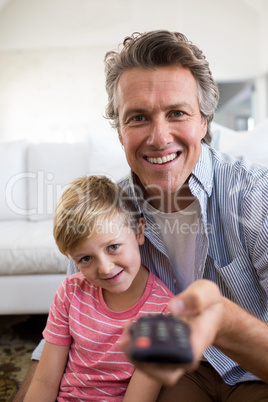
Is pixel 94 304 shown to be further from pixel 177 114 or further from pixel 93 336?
pixel 177 114

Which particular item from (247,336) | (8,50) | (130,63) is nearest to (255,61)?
(8,50)

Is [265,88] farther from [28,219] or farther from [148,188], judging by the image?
[148,188]

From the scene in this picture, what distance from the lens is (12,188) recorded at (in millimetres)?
2432

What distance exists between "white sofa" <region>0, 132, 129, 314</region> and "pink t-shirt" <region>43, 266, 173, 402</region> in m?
0.81

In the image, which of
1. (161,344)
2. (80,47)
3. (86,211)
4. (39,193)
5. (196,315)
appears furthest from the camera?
(80,47)

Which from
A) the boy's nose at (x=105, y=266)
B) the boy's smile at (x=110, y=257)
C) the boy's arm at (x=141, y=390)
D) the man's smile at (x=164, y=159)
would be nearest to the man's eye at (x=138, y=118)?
the man's smile at (x=164, y=159)

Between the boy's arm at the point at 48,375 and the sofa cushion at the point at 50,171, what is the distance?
4.49 ft

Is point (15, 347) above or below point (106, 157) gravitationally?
below

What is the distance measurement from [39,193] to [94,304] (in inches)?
57.4

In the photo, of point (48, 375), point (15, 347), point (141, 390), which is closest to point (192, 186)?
point (141, 390)

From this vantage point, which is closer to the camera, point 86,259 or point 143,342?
point 143,342

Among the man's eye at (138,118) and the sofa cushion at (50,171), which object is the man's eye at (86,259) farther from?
the sofa cushion at (50,171)

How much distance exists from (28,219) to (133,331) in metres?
2.01

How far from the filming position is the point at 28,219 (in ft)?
7.89
